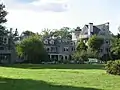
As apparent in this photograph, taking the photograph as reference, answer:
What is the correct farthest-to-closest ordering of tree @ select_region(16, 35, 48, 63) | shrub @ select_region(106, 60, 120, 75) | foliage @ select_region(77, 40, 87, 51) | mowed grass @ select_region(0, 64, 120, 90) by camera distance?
foliage @ select_region(77, 40, 87, 51) → tree @ select_region(16, 35, 48, 63) → shrub @ select_region(106, 60, 120, 75) → mowed grass @ select_region(0, 64, 120, 90)

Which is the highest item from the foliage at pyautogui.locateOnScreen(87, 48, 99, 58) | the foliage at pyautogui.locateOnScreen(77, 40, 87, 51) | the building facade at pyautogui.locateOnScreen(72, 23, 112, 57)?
the building facade at pyautogui.locateOnScreen(72, 23, 112, 57)

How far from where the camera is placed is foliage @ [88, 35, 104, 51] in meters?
101

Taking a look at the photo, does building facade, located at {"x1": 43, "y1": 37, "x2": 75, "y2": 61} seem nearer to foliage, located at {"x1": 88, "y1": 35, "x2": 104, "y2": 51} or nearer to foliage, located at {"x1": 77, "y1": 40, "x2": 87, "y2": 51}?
foliage, located at {"x1": 77, "y1": 40, "x2": 87, "y2": 51}

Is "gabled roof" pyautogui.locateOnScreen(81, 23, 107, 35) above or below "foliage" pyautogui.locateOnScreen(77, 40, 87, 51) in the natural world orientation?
above

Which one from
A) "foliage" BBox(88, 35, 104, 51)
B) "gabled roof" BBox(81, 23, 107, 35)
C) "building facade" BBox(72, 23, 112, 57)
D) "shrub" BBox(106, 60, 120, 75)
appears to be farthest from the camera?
"gabled roof" BBox(81, 23, 107, 35)

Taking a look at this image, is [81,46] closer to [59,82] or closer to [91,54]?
[91,54]

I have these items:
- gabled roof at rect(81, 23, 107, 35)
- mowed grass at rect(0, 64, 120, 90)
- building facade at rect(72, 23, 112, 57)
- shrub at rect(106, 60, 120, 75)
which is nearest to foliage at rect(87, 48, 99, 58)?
building facade at rect(72, 23, 112, 57)

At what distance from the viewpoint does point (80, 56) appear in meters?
96.6

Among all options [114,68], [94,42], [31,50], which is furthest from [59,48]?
[114,68]

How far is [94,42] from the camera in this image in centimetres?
10188

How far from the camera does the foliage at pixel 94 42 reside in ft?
333

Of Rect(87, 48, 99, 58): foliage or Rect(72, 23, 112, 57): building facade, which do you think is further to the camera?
Rect(72, 23, 112, 57): building facade

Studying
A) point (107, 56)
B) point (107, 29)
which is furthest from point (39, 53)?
point (107, 29)

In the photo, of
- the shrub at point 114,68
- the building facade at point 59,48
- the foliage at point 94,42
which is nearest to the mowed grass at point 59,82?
the shrub at point 114,68
